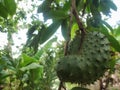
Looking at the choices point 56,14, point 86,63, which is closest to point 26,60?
point 56,14

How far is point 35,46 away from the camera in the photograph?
49.4 inches


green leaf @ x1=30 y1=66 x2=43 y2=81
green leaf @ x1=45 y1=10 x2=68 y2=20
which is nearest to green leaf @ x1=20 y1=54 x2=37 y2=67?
green leaf @ x1=30 y1=66 x2=43 y2=81

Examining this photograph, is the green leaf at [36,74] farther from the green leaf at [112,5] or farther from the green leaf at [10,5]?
the green leaf at [112,5]

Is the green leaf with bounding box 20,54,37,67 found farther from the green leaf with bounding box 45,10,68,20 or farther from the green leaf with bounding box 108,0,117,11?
the green leaf with bounding box 108,0,117,11

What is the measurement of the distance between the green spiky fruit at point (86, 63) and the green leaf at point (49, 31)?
0.25m

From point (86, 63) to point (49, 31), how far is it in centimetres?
39

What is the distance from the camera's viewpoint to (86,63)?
1.02 m

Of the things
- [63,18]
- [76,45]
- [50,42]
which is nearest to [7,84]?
[50,42]

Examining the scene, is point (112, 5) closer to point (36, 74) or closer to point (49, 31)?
point (49, 31)

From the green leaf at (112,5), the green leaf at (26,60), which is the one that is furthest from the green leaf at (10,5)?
the green leaf at (112,5)

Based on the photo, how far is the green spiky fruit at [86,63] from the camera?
101 cm

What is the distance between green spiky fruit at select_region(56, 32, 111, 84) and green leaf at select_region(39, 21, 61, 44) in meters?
0.25

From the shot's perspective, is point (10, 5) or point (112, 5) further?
point (10, 5)

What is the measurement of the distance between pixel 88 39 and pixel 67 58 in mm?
107
